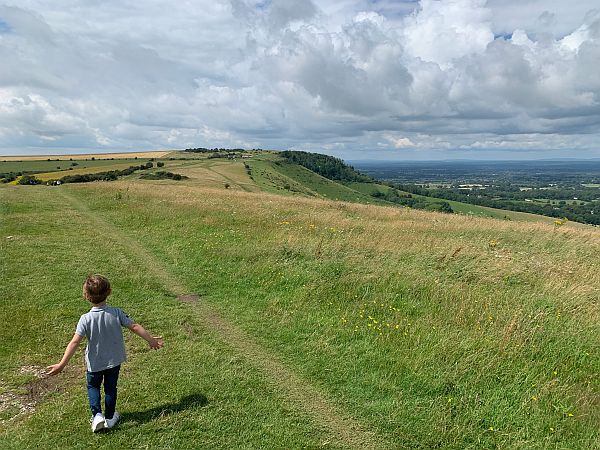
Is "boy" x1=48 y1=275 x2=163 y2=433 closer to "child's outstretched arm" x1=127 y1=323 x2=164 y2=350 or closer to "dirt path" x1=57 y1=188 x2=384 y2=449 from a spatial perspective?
"child's outstretched arm" x1=127 y1=323 x2=164 y2=350

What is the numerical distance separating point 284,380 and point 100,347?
3018 millimetres

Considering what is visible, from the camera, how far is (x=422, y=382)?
7.02 m

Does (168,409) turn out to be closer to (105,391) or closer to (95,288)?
(105,391)

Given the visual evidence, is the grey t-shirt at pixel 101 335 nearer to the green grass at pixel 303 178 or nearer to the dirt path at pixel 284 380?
the dirt path at pixel 284 380

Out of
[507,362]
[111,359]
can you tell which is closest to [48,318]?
[111,359]

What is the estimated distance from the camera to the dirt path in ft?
19.2

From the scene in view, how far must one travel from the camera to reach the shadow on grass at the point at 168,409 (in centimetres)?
602

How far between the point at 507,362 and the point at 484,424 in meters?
A: 1.70

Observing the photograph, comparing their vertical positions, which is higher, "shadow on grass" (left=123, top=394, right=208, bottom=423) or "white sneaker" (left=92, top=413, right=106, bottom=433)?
"white sneaker" (left=92, top=413, right=106, bottom=433)

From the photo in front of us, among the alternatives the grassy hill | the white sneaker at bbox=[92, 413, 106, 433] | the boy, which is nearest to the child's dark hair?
the boy

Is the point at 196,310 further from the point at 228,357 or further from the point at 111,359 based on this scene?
the point at 111,359

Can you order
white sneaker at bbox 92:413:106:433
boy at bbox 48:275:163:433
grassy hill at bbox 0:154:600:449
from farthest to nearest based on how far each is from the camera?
grassy hill at bbox 0:154:600:449 → boy at bbox 48:275:163:433 → white sneaker at bbox 92:413:106:433

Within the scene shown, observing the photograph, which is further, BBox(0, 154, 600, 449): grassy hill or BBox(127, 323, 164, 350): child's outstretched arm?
BBox(127, 323, 164, 350): child's outstretched arm

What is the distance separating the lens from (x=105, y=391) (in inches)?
233
